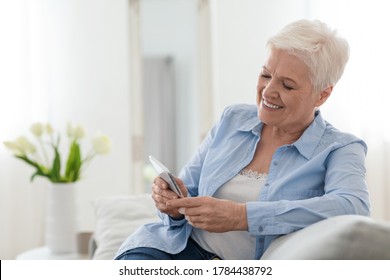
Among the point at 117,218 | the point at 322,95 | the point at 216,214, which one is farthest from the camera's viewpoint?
the point at 117,218

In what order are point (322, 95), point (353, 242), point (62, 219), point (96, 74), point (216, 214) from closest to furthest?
point (353, 242), point (216, 214), point (322, 95), point (62, 219), point (96, 74)

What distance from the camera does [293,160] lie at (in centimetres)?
161

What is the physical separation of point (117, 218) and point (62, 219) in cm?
67

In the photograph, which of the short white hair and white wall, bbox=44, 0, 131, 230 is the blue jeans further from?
white wall, bbox=44, 0, 131, 230

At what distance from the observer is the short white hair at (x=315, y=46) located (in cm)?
159

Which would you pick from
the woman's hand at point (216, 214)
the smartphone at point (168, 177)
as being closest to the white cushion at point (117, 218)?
the smartphone at point (168, 177)

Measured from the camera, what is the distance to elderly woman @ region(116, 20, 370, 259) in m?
1.46

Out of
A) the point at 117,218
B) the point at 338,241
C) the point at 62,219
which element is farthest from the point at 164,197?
the point at 62,219

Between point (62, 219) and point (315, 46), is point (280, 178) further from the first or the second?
point (62, 219)

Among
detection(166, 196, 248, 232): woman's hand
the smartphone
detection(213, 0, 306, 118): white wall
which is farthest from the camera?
detection(213, 0, 306, 118): white wall

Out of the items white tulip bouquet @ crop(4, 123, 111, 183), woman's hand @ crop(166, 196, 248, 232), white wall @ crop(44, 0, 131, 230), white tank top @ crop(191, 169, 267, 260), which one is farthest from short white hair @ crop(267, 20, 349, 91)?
white wall @ crop(44, 0, 131, 230)

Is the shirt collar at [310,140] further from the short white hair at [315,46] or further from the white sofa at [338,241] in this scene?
the white sofa at [338,241]

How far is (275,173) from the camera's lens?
1601 millimetres
